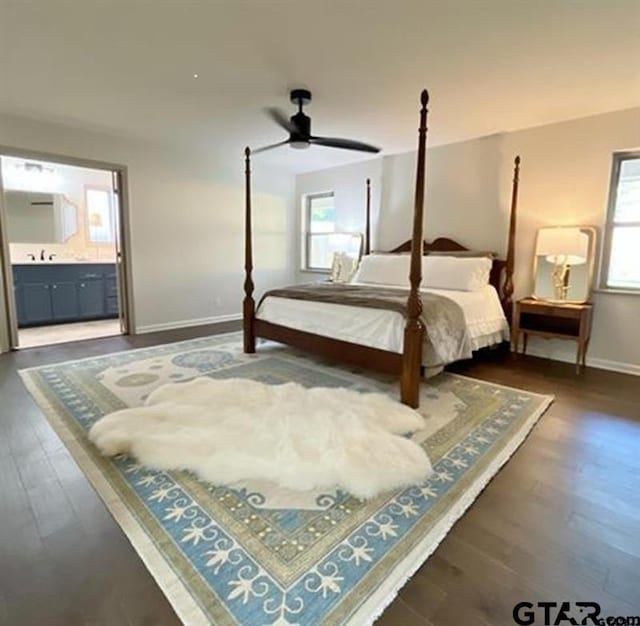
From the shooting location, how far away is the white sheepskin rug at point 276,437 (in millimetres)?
1929

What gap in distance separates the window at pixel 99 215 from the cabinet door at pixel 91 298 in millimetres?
902

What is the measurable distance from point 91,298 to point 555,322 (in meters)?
6.64

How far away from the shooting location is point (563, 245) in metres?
3.79

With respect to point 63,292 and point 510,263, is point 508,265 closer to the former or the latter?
point 510,263

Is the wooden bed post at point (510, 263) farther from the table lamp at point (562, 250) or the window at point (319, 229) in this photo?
the window at point (319, 229)

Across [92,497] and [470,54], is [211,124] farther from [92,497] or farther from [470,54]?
[92,497]

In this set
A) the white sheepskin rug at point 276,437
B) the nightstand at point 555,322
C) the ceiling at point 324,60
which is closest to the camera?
the white sheepskin rug at point 276,437

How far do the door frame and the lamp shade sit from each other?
4.92 metres

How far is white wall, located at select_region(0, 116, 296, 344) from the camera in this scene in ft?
15.1

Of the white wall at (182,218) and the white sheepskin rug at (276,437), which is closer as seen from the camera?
the white sheepskin rug at (276,437)

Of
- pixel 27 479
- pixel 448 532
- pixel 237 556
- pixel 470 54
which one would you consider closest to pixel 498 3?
pixel 470 54

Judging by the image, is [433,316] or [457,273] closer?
[433,316]

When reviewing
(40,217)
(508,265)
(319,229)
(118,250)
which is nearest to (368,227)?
(319,229)

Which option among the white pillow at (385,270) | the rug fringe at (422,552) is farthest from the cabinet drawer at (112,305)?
the rug fringe at (422,552)
